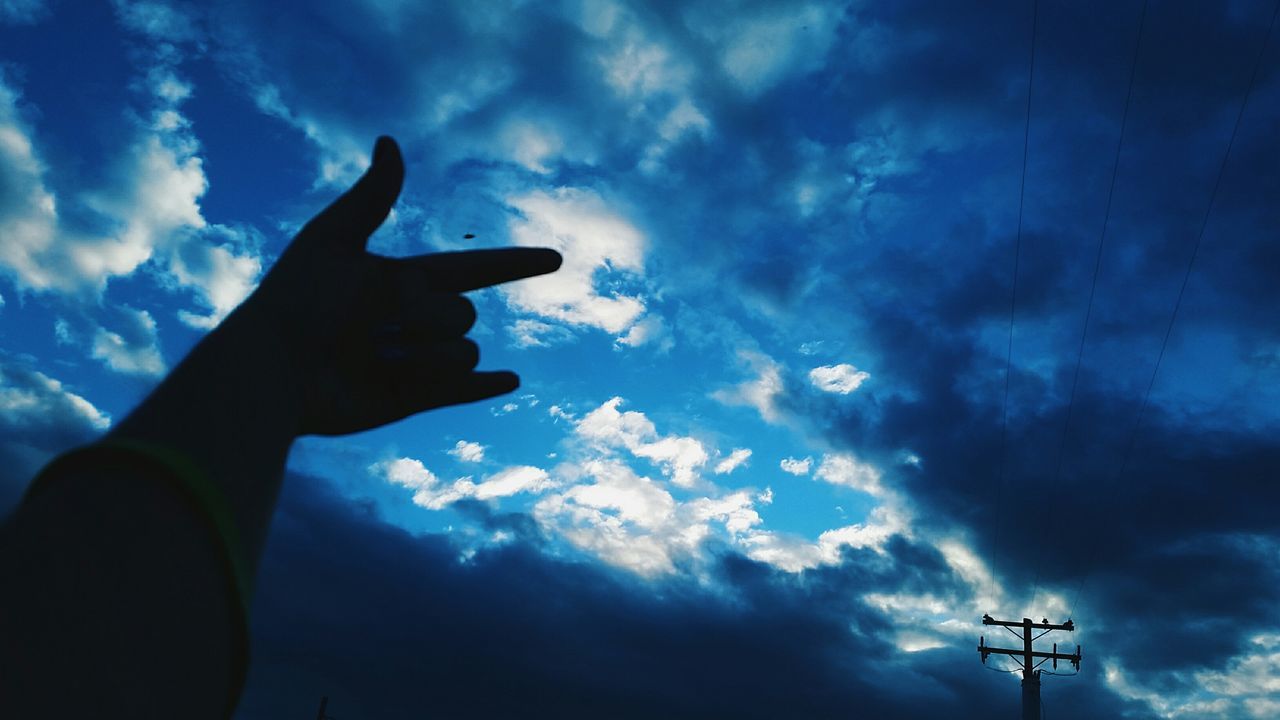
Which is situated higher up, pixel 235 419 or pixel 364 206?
pixel 364 206

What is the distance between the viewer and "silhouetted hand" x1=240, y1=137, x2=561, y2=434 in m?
1.44

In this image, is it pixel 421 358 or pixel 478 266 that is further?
pixel 478 266

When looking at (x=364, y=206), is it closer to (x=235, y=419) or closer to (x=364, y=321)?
(x=364, y=321)

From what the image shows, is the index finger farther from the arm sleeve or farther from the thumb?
the arm sleeve

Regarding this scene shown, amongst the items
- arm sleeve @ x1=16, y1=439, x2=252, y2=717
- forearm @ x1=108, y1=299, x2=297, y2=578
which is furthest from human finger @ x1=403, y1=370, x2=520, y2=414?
arm sleeve @ x1=16, y1=439, x2=252, y2=717

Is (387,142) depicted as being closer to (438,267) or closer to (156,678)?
(438,267)

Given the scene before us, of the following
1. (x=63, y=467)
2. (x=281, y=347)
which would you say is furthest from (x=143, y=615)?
(x=281, y=347)

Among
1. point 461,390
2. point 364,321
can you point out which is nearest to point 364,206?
point 364,321

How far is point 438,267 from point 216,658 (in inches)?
35.4

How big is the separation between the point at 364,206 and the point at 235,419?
60 cm

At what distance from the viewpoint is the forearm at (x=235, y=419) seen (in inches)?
44.4

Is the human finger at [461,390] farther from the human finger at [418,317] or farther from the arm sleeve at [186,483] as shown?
the arm sleeve at [186,483]

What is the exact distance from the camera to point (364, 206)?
1.64 m

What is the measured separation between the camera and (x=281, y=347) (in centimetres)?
139
